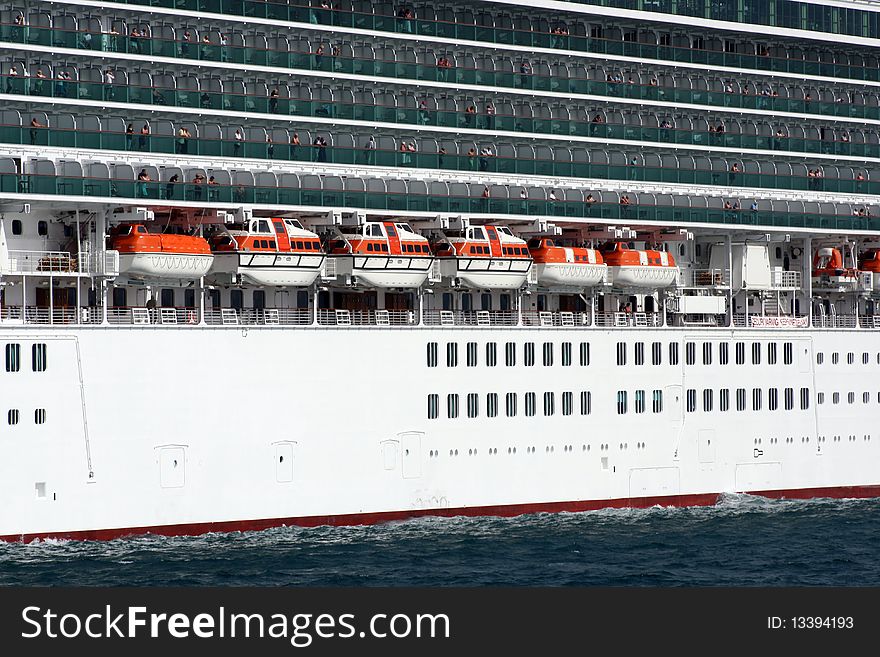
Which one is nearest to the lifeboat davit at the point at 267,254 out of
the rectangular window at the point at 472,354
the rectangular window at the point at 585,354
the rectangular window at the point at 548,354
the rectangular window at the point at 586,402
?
the rectangular window at the point at 472,354

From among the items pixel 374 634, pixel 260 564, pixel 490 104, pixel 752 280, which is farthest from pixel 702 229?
pixel 374 634

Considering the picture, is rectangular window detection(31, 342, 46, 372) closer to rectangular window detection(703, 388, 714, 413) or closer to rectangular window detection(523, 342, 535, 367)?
rectangular window detection(523, 342, 535, 367)

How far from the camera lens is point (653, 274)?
6028 centimetres

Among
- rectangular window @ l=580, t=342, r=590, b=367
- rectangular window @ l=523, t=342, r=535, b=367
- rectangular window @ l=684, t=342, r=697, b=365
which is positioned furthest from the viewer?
rectangular window @ l=684, t=342, r=697, b=365

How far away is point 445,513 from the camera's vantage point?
54.8 meters

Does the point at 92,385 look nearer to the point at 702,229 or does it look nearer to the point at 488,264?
the point at 488,264

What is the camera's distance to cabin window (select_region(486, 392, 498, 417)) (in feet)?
183

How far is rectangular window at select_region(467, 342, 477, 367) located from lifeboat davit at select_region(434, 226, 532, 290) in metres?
1.97

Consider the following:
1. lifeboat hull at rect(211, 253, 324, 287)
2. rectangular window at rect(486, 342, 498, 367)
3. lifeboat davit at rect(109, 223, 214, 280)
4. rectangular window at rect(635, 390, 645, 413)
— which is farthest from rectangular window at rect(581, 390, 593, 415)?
lifeboat davit at rect(109, 223, 214, 280)

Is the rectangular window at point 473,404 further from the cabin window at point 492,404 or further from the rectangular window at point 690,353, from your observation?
the rectangular window at point 690,353

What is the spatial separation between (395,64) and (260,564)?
1786 cm

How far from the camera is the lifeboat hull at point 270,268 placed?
5181 centimetres

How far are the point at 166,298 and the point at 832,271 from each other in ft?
89.4

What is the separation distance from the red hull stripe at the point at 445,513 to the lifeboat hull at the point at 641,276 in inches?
298
